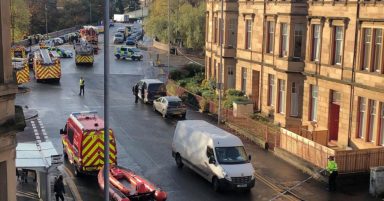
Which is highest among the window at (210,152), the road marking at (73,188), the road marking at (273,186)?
the window at (210,152)

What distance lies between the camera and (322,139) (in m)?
30.5

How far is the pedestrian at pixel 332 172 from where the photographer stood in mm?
22812

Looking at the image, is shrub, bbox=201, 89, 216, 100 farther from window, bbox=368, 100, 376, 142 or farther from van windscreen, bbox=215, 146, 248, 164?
van windscreen, bbox=215, 146, 248, 164

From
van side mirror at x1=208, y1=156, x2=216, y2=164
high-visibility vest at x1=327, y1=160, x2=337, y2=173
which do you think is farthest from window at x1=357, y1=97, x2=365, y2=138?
van side mirror at x1=208, y1=156, x2=216, y2=164

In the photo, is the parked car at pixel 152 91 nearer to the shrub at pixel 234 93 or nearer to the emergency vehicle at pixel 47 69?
the shrub at pixel 234 93

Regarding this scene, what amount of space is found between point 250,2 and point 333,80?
40.8ft

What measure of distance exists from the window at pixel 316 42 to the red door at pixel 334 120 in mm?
3116

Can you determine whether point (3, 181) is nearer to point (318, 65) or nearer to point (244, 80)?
point (318, 65)

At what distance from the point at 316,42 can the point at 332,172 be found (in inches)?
447

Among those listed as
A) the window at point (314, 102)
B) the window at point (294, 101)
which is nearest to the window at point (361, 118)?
the window at point (314, 102)

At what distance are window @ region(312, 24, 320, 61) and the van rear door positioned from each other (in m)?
14.2

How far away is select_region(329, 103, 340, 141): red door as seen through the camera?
30.6 meters

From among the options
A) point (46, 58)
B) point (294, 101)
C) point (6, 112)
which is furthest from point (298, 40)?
point (46, 58)

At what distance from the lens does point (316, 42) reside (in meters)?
32.2
